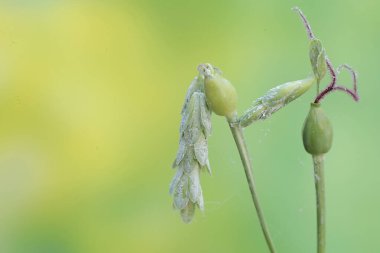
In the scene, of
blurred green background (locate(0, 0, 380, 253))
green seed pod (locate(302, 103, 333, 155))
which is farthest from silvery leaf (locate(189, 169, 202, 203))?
blurred green background (locate(0, 0, 380, 253))

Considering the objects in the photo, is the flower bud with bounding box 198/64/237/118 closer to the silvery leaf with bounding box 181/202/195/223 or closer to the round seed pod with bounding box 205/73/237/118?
the round seed pod with bounding box 205/73/237/118

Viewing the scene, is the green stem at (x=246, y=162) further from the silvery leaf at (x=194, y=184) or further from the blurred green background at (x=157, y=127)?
the blurred green background at (x=157, y=127)

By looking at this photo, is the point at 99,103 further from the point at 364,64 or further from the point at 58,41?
the point at 364,64

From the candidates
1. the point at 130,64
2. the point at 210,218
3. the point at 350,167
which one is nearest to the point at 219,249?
the point at 210,218

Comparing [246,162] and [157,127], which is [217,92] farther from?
[157,127]

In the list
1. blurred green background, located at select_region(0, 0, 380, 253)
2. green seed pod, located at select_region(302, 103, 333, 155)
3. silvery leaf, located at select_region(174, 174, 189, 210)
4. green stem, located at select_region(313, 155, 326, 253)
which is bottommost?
green stem, located at select_region(313, 155, 326, 253)

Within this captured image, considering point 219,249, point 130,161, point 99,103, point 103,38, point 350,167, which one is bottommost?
point 219,249

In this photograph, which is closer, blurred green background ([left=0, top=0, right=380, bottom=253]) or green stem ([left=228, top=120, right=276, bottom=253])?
green stem ([left=228, top=120, right=276, bottom=253])
